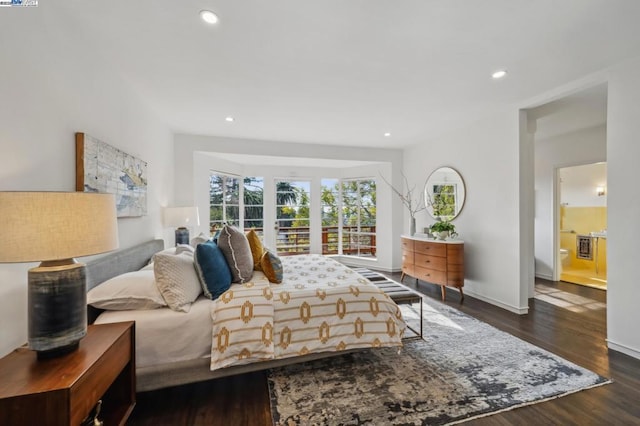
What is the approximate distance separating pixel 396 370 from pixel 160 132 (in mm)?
3839

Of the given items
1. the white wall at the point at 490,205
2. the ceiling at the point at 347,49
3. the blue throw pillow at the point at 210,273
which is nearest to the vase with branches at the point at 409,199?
the white wall at the point at 490,205

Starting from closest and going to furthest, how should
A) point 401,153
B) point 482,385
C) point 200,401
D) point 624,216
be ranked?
point 200,401, point 482,385, point 624,216, point 401,153

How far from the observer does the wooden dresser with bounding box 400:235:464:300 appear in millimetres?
3701

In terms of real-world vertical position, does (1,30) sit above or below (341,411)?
above

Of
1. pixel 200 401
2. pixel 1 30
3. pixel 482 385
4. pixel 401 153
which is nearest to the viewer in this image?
pixel 1 30

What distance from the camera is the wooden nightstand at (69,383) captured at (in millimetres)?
908

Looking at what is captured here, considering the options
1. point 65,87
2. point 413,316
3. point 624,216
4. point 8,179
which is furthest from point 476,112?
point 8,179

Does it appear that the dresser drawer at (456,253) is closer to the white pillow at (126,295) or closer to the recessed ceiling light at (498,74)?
the recessed ceiling light at (498,74)

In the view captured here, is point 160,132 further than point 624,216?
Yes

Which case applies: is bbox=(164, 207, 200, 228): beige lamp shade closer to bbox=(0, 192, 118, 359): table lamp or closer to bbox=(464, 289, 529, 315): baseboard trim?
bbox=(0, 192, 118, 359): table lamp

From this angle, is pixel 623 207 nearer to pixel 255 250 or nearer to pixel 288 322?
pixel 288 322

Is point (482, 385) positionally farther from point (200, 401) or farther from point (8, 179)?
point (8, 179)

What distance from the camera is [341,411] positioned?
5.68ft

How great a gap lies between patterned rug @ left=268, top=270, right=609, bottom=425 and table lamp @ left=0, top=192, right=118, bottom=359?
1.25 meters
